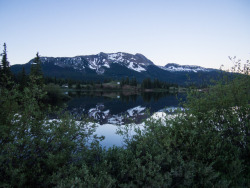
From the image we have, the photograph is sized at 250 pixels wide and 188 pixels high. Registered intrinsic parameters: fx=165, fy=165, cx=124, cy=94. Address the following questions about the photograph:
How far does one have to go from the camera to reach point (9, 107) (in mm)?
5883

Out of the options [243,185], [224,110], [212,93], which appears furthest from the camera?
[212,93]

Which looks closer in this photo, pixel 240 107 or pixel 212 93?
pixel 240 107

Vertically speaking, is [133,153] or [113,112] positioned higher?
[133,153]

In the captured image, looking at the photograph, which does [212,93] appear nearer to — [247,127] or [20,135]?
[247,127]

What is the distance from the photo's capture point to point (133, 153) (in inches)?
223

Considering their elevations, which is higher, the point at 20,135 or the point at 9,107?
the point at 9,107

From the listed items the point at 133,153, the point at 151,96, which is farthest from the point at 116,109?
the point at 151,96

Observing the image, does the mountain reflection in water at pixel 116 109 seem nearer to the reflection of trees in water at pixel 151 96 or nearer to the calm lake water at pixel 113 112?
the calm lake water at pixel 113 112

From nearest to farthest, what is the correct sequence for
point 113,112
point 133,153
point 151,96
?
point 133,153 → point 113,112 → point 151,96

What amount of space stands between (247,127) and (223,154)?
5.82ft

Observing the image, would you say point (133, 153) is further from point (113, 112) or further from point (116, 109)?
point (116, 109)

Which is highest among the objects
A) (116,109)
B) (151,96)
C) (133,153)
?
(133,153)

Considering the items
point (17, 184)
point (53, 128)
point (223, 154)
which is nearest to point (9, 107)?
point (53, 128)

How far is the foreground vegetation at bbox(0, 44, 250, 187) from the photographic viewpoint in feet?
15.2
